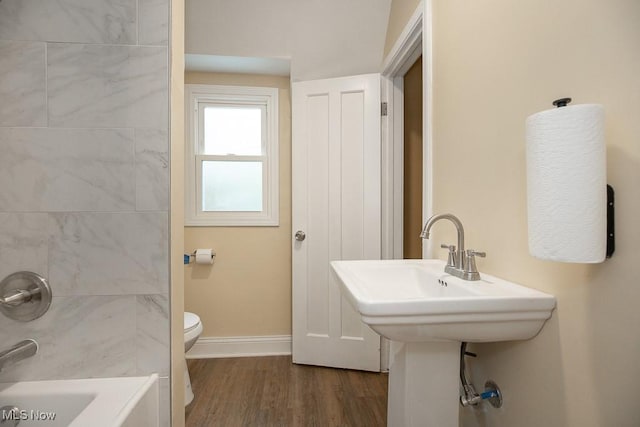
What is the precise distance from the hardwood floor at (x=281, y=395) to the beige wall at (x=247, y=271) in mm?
292

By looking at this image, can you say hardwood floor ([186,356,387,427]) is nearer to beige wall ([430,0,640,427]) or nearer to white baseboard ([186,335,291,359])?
white baseboard ([186,335,291,359])

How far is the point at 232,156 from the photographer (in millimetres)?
2582

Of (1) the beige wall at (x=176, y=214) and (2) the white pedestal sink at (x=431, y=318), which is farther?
(1) the beige wall at (x=176, y=214)

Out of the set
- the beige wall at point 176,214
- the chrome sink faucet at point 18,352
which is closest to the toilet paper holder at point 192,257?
the beige wall at point 176,214

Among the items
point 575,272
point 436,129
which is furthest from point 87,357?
point 436,129

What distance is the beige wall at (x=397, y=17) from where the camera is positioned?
1842 mm

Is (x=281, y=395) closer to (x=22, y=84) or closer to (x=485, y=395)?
(x=485, y=395)

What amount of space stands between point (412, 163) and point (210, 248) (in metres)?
1.67

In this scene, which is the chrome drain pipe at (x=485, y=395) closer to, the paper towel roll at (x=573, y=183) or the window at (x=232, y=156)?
the paper towel roll at (x=573, y=183)

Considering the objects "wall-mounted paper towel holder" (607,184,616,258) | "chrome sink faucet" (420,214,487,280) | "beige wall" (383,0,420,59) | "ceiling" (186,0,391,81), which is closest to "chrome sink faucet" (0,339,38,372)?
"chrome sink faucet" (420,214,487,280)

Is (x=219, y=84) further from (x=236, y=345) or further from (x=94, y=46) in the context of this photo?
(x=236, y=345)

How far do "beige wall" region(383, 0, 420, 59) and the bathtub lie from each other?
2068 millimetres

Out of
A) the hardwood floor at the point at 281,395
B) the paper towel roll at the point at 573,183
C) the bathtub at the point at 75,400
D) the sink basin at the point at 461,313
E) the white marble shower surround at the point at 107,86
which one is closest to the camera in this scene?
the paper towel roll at the point at 573,183

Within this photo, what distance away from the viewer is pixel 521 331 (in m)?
0.88
